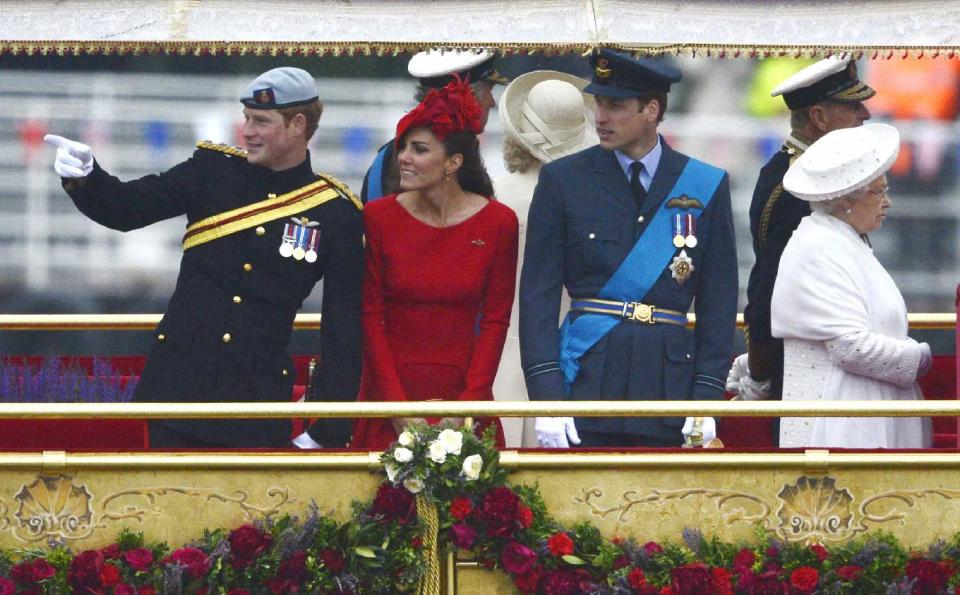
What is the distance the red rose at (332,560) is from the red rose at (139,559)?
0.52m

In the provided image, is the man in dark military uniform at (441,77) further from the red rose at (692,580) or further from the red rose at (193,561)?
the red rose at (692,580)

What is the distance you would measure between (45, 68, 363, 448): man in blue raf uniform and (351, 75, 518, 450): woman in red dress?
0.30 ft

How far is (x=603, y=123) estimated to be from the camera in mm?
7430

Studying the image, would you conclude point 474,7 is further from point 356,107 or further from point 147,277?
point 147,277

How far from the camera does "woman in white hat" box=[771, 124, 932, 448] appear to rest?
724 centimetres

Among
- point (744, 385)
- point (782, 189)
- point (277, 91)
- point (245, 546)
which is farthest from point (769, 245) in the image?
point (245, 546)

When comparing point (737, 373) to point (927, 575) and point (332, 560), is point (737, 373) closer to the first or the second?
point (927, 575)

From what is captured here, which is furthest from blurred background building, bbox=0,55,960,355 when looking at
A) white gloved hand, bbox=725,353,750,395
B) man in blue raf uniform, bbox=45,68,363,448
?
man in blue raf uniform, bbox=45,68,363,448

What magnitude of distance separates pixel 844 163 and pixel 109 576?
267cm

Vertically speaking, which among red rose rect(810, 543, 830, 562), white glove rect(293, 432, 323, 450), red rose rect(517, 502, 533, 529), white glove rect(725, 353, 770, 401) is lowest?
red rose rect(810, 543, 830, 562)

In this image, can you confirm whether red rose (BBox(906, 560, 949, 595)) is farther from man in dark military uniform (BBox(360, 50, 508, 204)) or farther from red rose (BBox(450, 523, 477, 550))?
man in dark military uniform (BBox(360, 50, 508, 204))

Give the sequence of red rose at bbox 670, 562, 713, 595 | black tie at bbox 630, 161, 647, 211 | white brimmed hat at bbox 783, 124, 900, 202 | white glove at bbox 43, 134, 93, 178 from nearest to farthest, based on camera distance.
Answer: red rose at bbox 670, 562, 713, 595, white glove at bbox 43, 134, 93, 178, white brimmed hat at bbox 783, 124, 900, 202, black tie at bbox 630, 161, 647, 211

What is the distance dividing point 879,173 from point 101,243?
11.8 m

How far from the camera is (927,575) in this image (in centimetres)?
674
